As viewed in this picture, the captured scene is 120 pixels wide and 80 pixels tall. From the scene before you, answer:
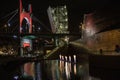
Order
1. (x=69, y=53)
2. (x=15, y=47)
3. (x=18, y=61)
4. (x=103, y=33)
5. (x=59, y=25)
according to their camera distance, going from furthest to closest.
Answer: (x=59, y=25)
(x=15, y=47)
(x=69, y=53)
(x=18, y=61)
(x=103, y=33)

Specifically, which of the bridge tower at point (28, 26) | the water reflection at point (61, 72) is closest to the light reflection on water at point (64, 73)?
the water reflection at point (61, 72)

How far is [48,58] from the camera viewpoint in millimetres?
72375

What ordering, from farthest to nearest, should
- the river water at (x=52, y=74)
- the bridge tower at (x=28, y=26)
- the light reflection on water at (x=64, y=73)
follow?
the bridge tower at (x=28, y=26)
the light reflection on water at (x=64, y=73)
the river water at (x=52, y=74)

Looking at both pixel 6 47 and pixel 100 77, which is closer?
pixel 100 77

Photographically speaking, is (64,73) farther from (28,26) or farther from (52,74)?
(28,26)

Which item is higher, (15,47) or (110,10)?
(110,10)

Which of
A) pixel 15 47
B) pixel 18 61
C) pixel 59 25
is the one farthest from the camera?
pixel 59 25

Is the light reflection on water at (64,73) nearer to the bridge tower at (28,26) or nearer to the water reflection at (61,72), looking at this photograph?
the water reflection at (61,72)

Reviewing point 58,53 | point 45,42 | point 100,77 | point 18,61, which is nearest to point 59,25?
point 45,42

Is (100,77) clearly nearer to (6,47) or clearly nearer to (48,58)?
(48,58)

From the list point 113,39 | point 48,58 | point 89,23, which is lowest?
point 48,58

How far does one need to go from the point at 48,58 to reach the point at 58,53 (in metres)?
3.77

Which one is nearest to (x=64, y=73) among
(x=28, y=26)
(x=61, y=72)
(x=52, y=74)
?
(x=52, y=74)

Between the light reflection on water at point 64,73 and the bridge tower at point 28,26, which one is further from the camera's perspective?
the bridge tower at point 28,26
